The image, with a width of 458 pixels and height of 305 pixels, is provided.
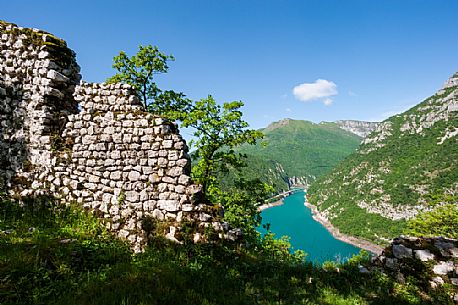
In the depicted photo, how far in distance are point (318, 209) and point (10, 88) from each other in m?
144

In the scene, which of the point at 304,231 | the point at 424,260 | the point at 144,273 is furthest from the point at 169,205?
the point at 304,231

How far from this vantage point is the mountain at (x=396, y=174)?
3947 inches

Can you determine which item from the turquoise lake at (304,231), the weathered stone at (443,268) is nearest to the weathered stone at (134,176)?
the weathered stone at (443,268)

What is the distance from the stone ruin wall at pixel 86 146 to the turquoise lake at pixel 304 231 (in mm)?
56128

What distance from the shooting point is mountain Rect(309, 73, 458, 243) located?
100m

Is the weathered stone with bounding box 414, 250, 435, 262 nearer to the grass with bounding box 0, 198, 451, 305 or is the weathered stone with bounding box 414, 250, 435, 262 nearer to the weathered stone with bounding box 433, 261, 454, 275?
the weathered stone with bounding box 433, 261, 454, 275

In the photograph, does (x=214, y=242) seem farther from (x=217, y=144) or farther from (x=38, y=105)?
(x=217, y=144)

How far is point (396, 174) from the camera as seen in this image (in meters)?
125

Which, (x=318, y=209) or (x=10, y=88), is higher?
(x=10, y=88)

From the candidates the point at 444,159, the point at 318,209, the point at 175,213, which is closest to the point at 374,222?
the point at 318,209

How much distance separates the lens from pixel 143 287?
3578mm

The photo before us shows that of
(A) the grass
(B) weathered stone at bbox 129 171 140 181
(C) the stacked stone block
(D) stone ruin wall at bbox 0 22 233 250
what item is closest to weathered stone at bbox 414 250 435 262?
(A) the grass

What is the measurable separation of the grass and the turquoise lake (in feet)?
180

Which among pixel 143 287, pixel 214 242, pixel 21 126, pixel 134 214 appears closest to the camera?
pixel 143 287
